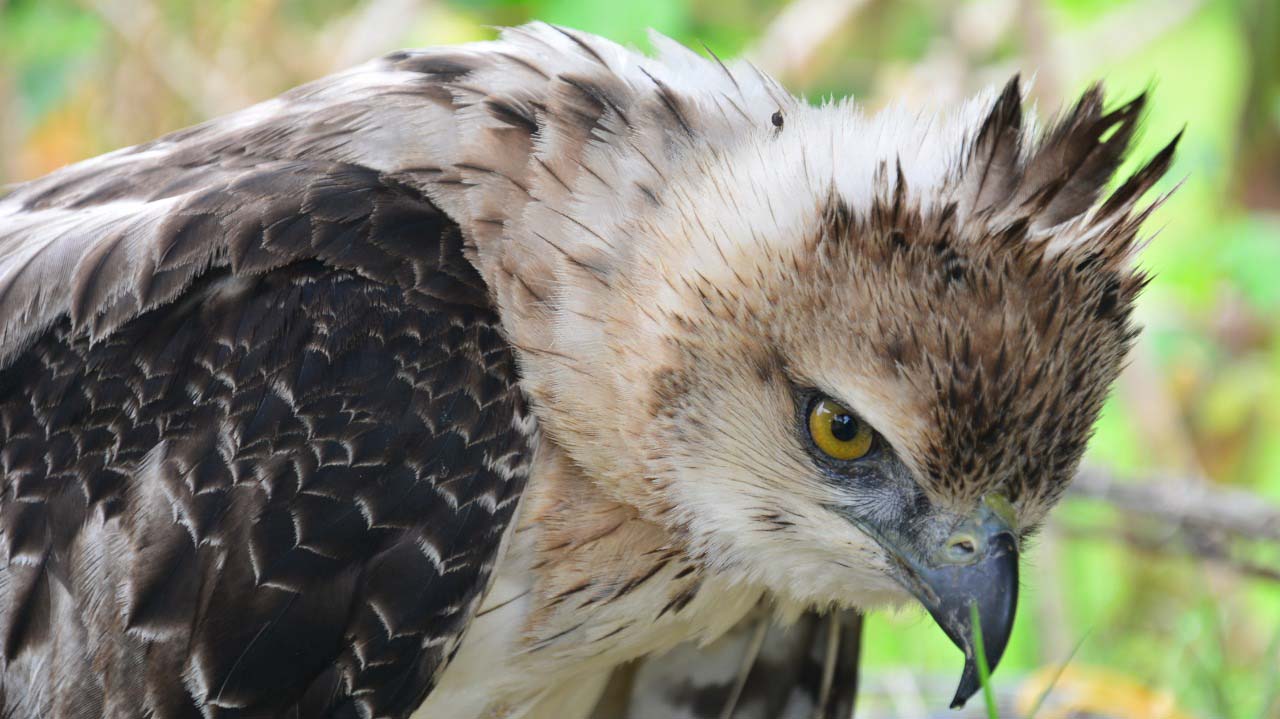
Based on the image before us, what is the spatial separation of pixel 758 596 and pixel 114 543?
1.38 metres

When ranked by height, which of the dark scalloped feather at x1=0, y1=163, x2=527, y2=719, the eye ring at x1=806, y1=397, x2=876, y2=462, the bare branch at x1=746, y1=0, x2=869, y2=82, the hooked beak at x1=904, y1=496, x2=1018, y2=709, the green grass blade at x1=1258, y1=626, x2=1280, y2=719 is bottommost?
the green grass blade at x1=1258, y1=626, x2=1280, y2=719

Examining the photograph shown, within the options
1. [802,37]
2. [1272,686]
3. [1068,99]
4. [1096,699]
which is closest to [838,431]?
[1272,686]

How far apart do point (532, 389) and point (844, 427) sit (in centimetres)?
62

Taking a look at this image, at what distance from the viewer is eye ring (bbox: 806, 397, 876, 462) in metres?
2.67

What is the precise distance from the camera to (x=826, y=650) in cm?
360

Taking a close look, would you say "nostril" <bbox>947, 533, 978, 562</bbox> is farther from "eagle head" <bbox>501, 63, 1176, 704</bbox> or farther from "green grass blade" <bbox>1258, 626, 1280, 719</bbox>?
"green grass blade" <bbox>1258, 626, 1280, 719</bbox>

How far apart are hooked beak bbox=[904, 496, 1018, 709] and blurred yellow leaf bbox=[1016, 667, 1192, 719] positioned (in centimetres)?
150

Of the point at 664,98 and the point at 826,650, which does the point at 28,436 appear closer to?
the point at 664,98

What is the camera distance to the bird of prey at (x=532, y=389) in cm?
264

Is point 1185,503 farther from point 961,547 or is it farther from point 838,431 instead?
point 838,431

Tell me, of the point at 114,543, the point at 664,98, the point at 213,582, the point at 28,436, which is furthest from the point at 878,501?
the point at 28,436

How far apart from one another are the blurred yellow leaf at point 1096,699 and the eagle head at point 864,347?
1.53 metres

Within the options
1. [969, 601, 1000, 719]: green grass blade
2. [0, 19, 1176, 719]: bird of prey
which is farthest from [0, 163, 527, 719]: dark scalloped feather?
[969, 601, 1000, 719]: green grass blade

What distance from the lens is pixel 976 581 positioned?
103 inches
